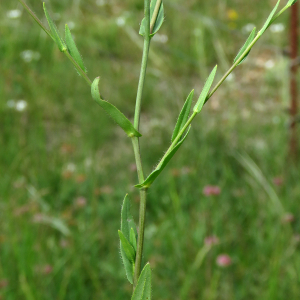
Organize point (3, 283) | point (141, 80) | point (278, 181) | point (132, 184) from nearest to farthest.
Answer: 1. point (141, 80)
2. point (3, 283)
3. point (278, 181)
4. point (132, 184)

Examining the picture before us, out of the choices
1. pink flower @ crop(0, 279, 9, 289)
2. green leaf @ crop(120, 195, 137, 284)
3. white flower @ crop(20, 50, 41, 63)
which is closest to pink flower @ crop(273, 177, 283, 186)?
pink flower @ crop(0, 279, 9, 289)

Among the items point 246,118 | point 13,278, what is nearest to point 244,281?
point 13,278

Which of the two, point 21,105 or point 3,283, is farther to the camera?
point 21,105

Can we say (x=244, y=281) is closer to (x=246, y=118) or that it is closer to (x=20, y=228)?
(x=20, y=228)

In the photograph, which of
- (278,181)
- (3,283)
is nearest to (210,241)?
(278,181)

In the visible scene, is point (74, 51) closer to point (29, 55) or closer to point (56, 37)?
point (56, 37)

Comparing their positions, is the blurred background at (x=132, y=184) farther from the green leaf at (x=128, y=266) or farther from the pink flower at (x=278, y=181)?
the green leaf at (x=128, y=266)
